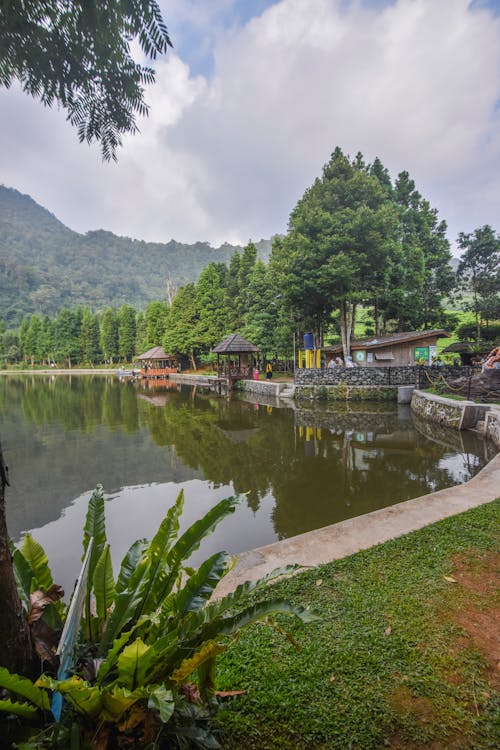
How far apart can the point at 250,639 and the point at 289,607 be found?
3.53 ft

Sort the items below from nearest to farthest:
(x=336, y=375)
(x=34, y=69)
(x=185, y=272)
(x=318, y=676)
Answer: (x=34, y=69)
(x=318, y=676)
(x=336, y=375)
(x=185, y=272)

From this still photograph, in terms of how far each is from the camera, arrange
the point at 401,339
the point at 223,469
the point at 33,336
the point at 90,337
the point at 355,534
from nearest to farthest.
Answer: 1. the point at 355,534
2. the point at 223,469
3. the point at 401,339
4. the point at 90,337
5. the point at 33,336

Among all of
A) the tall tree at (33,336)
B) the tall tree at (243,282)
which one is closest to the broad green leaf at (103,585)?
the tall tree at (243,282)

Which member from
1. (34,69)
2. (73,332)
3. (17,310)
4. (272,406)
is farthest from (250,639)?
(17,310)

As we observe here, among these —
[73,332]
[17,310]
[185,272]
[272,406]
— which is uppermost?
[185,272]

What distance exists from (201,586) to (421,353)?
2001 cm

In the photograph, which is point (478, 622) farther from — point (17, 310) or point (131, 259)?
point (131, 259)

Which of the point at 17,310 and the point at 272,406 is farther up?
the point at 17,310

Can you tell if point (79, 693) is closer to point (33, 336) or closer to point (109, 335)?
point (109, 335)

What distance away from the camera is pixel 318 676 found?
1.87 m

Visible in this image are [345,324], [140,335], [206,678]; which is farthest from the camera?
[140,335]

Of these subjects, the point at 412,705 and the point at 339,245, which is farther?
the point at 339,245

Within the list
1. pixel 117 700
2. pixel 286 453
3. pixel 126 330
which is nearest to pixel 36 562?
pixel 117 700

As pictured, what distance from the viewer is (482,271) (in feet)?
79.4
